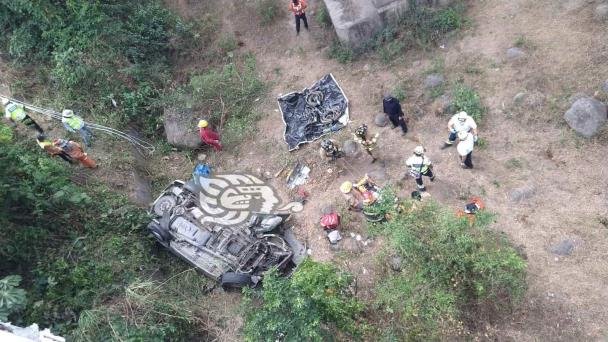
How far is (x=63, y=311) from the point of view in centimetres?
887

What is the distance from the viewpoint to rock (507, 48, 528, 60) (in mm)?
12477

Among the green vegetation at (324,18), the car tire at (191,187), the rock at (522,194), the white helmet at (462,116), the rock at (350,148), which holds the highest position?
the green vegetation at (324,18)

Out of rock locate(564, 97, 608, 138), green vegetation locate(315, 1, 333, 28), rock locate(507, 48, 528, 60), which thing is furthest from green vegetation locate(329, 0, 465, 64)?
rock locate(564, 97, 608, 138)

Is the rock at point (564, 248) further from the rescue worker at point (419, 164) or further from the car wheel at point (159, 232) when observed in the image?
the car wheel at point (159, 232)

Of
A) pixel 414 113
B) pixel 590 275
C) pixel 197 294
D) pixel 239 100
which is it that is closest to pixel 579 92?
pixel 414 113

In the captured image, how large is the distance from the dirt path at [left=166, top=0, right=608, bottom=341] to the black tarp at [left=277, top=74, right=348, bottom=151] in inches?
10.9

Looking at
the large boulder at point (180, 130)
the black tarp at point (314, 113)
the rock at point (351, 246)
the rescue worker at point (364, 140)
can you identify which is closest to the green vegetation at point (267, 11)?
the black tarp at point (314, 113)

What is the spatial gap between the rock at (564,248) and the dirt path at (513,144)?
0.28 ft

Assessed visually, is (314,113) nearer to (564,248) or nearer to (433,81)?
(433,81)

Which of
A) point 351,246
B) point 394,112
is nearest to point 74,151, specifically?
point 351,246

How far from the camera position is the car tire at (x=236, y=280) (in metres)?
9.70

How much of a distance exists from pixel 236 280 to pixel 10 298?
13.3ft

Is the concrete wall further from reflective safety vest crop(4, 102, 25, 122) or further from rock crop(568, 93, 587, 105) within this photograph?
reflective safety vest crop(4, 102, 25, 122)

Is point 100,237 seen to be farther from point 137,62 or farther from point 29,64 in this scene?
→ point 29,64
